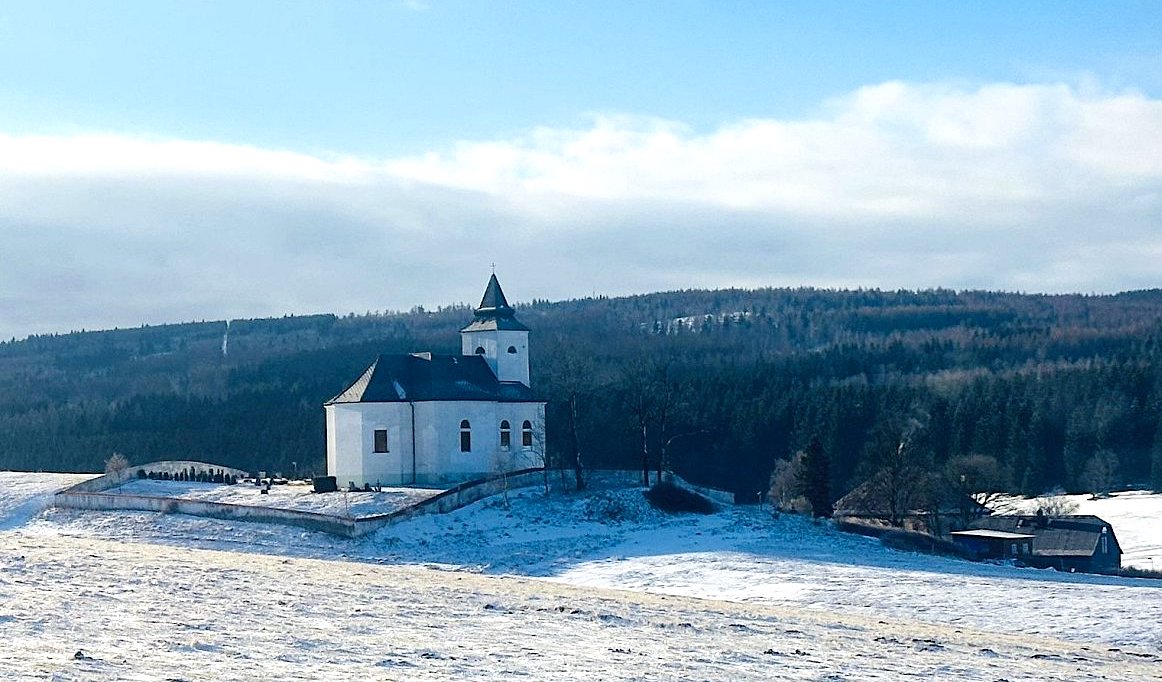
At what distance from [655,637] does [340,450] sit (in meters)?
38.1

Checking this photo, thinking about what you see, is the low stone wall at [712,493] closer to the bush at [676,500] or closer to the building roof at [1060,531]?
the bush at [676,500]

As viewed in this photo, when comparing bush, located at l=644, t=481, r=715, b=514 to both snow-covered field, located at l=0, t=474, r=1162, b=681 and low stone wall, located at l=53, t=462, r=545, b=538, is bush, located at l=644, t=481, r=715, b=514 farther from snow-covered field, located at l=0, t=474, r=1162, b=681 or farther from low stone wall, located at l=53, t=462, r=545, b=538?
low stone wall, located at l=53, t=462, r=545, b=538

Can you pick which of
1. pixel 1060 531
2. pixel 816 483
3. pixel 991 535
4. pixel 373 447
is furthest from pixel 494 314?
pixel 1060 531

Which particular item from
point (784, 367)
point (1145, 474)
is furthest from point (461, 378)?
point (784, 367)

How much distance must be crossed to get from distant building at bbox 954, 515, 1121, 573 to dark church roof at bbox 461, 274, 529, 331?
20.1 m


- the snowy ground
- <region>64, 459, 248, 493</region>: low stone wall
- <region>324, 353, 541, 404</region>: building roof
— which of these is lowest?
the snowy ground

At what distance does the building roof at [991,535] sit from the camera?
214ft

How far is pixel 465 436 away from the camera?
63.9 metres

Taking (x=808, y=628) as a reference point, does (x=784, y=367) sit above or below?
above

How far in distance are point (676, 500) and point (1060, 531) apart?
61.5 ft

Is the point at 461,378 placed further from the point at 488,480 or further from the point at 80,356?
the point at 80,356

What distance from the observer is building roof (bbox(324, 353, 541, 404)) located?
209 feet

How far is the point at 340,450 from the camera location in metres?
64.1

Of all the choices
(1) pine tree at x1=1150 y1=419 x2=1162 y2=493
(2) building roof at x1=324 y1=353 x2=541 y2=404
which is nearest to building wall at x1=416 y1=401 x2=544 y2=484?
(2) building roof at x1=324 y1=353 x2=541 y2=404
